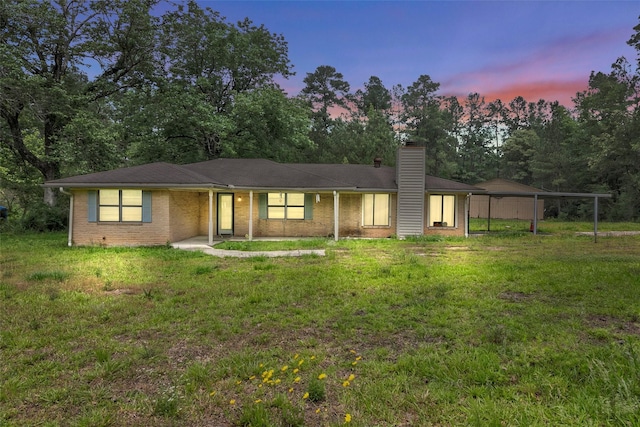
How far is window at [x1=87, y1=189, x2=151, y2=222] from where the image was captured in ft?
39.7

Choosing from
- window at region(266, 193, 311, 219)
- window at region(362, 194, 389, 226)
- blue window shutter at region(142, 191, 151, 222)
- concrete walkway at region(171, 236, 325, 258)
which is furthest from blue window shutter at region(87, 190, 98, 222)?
window at region(362, 194, 389, 226)

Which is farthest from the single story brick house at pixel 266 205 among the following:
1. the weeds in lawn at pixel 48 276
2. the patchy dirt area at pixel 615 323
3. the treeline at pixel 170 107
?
the patchy dirt area at pixel 615 323

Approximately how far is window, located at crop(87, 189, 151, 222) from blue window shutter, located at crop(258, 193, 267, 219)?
4.29 metres

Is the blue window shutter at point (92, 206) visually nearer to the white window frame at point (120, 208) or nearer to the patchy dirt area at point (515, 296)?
the white window frame at point (120, 208)

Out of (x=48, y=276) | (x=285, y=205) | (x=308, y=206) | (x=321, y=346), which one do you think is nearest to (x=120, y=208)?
(x=48, y=276)

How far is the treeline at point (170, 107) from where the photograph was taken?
16.3 m

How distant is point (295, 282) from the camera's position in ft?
22.6

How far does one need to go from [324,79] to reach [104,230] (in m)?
30.9

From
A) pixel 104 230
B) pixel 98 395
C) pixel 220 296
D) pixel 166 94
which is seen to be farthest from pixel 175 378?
pixel 166 94

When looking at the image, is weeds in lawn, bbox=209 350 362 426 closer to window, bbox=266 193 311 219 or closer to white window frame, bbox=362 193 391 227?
window, bbox=266 193 311 219

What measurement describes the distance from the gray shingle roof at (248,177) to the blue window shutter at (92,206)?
1.46ft

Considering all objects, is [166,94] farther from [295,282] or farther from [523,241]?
[523,241]

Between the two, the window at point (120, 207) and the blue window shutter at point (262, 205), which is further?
the blue window shutter at point (262, 205)

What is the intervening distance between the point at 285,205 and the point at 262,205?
988mm
